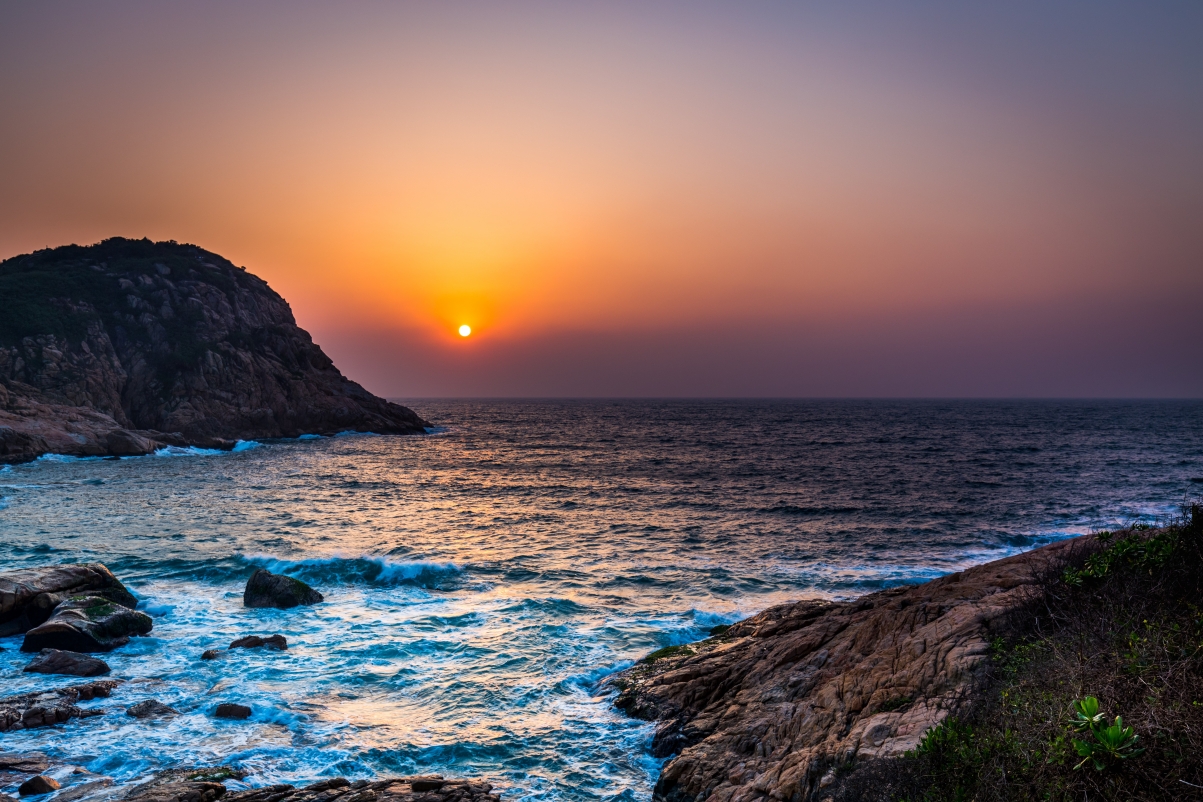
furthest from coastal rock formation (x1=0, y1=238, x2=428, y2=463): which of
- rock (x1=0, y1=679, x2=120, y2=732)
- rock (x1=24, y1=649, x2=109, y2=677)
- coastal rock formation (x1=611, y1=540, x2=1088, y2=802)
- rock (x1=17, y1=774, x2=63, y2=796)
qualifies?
coastal rock formation (x1=611, y1=540, x2=1088, y2=802)

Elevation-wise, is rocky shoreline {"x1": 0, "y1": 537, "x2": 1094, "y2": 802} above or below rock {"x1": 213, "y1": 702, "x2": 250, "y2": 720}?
above

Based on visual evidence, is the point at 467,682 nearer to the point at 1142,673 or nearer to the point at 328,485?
the point at 1142,673

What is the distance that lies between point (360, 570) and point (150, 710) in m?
13.3

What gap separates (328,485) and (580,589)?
35833 mm

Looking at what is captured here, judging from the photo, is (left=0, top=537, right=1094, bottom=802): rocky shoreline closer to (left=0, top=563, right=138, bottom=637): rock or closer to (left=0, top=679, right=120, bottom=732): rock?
(left=0, top=679, right=120, bottom=732): rock

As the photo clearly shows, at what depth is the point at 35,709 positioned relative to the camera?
44.7 ft

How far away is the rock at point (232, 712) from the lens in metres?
14.2

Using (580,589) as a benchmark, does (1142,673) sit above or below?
above

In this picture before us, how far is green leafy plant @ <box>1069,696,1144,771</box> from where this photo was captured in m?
5.33

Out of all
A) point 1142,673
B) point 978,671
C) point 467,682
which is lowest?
point 467,682

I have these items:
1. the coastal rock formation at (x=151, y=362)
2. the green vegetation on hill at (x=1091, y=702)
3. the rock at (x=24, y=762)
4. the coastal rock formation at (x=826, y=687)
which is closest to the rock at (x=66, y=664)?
the rock at (x=24, y=762)

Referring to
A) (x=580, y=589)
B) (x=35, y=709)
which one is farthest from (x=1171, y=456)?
(x=35, y=709)

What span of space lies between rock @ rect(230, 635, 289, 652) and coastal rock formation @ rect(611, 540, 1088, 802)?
10.8 m

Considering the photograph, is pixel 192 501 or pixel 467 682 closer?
pixel 467 682
